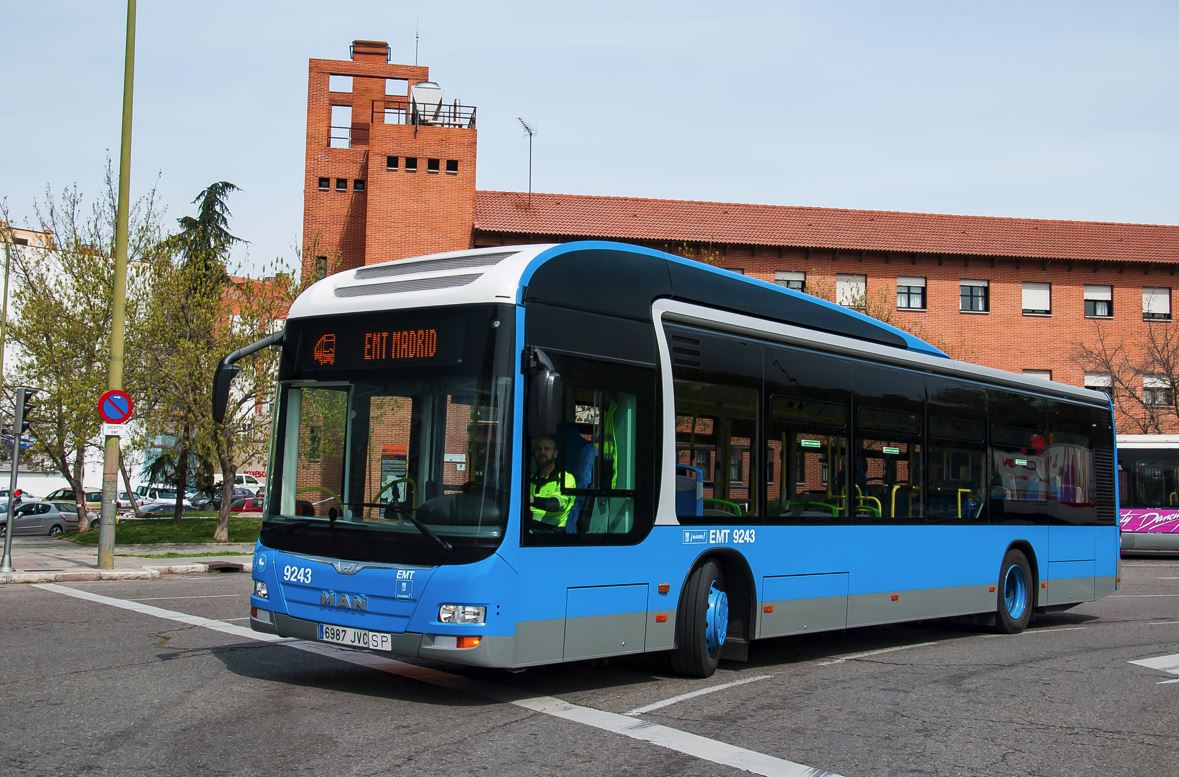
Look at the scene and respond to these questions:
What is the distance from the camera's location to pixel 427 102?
44.5 metres

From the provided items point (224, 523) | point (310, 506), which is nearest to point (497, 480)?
point (310, 506)

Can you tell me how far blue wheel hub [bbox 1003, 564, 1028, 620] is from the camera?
13688 millimetres

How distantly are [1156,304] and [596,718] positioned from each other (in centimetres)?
4903

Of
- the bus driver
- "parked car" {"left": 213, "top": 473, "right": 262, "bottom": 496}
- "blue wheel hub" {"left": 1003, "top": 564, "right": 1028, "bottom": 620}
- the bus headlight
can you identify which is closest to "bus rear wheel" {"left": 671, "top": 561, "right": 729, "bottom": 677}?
the bus driver

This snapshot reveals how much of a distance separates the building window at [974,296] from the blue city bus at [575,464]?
39.3m

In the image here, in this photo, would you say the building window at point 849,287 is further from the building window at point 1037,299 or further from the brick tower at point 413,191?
the brick tower at point 413,191

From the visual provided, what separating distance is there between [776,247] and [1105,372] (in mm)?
14371

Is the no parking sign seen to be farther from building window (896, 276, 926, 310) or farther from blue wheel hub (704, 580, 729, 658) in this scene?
building window (896, 276, 926, 310)

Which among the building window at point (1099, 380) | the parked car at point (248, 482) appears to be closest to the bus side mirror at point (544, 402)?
the building window at point (1099, 380)

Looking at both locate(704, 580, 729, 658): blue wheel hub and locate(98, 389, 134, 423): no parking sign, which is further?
locate(98, 389, 134, 423): no parking sign

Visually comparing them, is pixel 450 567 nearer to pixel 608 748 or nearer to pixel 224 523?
pixel 608 748

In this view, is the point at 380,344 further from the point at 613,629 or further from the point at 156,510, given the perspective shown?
the point at 156,510

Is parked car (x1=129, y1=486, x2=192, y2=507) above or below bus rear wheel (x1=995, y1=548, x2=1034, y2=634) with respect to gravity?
above

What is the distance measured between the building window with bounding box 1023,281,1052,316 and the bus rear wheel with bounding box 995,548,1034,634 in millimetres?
37967
